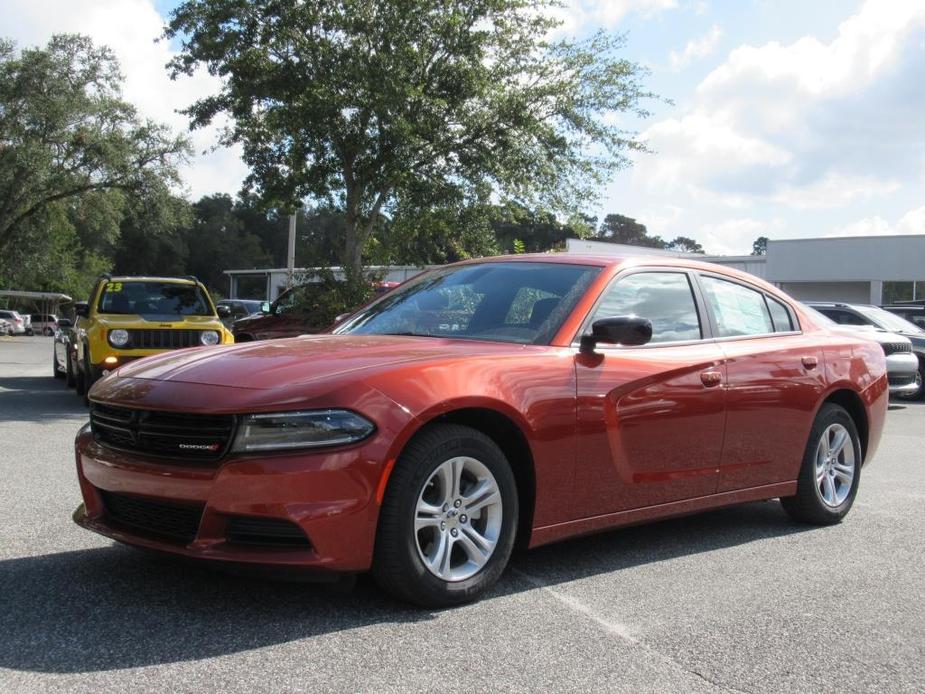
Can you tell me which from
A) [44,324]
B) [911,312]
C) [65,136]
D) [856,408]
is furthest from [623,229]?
[856,408]

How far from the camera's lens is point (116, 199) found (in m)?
40.2

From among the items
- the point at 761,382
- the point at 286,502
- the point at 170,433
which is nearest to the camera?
the point at 286,502

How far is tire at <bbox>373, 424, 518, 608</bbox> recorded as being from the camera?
3820 mm

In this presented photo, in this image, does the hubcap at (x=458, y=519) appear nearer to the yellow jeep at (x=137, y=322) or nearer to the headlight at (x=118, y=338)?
the yellow jeep at (x=137, y=322)

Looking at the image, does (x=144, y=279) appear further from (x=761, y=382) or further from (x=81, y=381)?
(x=761, y=382)

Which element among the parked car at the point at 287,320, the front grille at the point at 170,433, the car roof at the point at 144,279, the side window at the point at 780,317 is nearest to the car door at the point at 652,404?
the side window at the point at 780,317

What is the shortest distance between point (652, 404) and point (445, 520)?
1.29 metres

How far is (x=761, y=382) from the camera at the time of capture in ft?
17.6

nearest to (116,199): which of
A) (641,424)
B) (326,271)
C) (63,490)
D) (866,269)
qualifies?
(326,271)

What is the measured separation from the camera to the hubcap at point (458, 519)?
13.0 ft

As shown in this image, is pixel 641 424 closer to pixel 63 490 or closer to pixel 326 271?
pixel 63 490

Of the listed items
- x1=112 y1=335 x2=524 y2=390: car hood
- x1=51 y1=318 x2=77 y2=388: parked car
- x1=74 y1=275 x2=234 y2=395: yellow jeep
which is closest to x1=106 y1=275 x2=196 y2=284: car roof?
x1=74 y1=275 x2=234 y2=395: yellow jeep

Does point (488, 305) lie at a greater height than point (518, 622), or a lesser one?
greater

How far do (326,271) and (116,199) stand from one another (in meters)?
26.5
